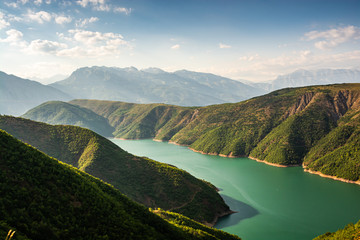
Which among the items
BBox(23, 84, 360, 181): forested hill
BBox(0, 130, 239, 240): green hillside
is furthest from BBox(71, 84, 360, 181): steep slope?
BBox(0, 130, 239, 240): green hillside

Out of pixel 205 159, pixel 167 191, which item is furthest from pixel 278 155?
pixel 167 191

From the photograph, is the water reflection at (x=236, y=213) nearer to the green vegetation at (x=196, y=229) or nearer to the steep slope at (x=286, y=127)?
the green vegetation at (x=196, y=229)

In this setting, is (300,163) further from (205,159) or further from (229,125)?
(229,125)

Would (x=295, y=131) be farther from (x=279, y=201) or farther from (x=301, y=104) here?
(x=279, y=201)

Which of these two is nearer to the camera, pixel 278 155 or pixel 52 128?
pixel 52 128

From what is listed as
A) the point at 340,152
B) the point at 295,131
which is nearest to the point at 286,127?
the point at 295,131

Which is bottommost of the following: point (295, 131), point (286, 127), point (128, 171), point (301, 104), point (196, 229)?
point (196, 229)

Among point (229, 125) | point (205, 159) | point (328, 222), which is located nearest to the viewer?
point (328, 222)

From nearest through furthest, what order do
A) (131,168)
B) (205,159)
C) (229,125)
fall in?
(131,168) < (205,159) < (229,125)
